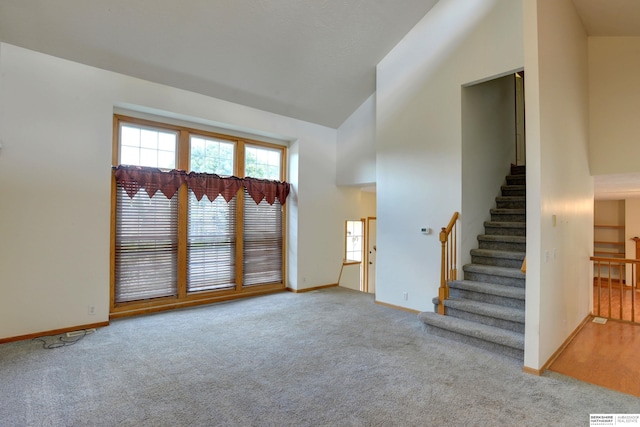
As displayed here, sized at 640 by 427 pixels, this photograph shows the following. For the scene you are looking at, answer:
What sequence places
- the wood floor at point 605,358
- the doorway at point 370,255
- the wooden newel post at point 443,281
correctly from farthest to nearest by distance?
1. the doorway at point 370,255
2. the wooden newel post at point 443,281
3. the wood floor at point 605,358

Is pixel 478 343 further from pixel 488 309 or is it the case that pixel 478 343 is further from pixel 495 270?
pixel 495 270

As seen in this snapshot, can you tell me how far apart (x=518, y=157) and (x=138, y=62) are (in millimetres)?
6893

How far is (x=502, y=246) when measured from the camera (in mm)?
4598

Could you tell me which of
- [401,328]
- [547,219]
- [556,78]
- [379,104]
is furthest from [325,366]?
[379,104]

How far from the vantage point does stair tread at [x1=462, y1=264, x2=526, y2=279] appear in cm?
401

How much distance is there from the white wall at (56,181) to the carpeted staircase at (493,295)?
14.3 feet

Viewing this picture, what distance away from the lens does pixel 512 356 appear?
3.29 meters

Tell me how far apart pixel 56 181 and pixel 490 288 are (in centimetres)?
546

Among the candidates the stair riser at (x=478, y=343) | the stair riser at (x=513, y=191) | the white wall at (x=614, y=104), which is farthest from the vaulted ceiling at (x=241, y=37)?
the stair riser at (x=478, y=343)

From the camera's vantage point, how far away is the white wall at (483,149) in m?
4.55

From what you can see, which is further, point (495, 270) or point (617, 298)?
point (617, 298)

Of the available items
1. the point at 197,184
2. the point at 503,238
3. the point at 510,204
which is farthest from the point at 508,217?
the point at 197,184

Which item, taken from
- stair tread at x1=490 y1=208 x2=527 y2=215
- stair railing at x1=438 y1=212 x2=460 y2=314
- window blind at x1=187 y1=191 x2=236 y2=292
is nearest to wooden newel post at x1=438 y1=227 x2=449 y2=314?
stair railing at x1=438 y1=212 x2=460 y2=314

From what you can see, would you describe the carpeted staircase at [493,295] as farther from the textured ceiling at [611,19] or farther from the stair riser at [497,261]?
the textured ceiling at [611,19]
